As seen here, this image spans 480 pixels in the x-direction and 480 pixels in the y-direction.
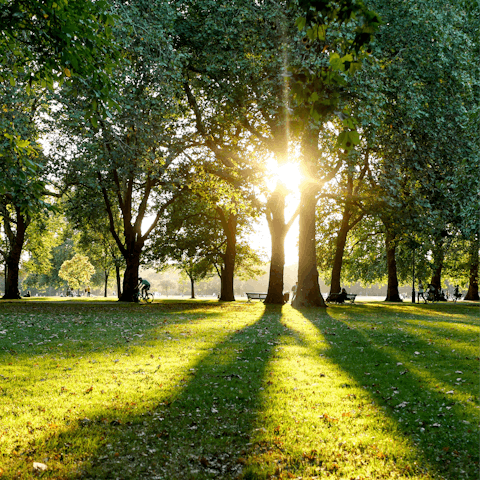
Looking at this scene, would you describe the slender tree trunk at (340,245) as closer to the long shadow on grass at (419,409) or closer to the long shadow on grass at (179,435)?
the long shadow on grass at (419,409)

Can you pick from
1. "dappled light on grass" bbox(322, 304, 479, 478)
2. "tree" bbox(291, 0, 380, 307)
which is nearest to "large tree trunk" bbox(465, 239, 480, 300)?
A: "dappled light on grass" bbox(322, 304, 479, 478)

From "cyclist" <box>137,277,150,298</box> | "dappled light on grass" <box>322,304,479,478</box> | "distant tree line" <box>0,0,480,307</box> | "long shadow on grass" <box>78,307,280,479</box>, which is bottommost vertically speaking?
"long shadow on grass" <box>78,307,280,479</box>

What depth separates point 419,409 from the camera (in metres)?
6.19

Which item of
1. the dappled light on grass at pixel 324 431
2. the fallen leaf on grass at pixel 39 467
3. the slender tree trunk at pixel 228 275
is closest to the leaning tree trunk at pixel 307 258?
the slender tree trunk at pixel 228 275

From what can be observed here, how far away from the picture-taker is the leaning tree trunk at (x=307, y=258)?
22562 mm

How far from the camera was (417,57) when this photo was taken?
16672 mm

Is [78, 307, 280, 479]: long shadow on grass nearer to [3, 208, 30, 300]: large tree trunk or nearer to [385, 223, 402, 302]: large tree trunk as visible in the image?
[385, 223, 402, 302]: large tree trunk

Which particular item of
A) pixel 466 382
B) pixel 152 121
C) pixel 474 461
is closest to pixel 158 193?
pixel 152 121

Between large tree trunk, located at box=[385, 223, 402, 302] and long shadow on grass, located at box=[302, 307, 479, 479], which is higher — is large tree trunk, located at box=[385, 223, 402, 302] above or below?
above

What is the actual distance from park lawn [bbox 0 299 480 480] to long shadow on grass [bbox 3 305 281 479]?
20 millimetres

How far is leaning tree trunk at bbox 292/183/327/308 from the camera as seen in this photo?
74.0 feet

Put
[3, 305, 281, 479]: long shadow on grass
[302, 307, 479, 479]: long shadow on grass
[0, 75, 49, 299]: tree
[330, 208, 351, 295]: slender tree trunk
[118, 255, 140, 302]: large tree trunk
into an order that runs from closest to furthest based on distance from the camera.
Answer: [3, 305, 281, 479]: long shadow on grass
[302, 307, 479, 479]: long shadow on grass
[0, 75, 49, 299]: tree
[118, 255, 140, 302]: large tree trunk
[330, 208, 351, 295]: slender tree trunk

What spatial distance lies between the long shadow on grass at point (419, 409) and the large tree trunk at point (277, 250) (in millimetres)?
15970

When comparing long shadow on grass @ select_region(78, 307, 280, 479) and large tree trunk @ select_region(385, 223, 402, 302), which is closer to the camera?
long shadow on grass @ select_region(78, 307, 280, 479)
